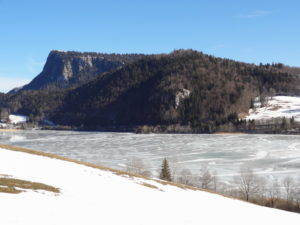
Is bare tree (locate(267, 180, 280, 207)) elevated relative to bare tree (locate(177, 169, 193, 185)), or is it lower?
lower

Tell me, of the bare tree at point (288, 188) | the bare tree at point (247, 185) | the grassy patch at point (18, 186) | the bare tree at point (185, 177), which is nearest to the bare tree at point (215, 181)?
the bare tree at point (247, 185)

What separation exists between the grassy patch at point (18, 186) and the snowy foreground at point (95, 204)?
0.56m

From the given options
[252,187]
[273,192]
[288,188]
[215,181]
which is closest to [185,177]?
[215,181]

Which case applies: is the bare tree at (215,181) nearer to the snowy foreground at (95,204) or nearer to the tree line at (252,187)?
the tree line at (252,187)

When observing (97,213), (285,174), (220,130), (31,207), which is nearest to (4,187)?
(31,207)

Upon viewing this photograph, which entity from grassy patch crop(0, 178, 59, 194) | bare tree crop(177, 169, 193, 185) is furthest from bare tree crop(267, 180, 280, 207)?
grassy patch crop(0, 178, 59, 194)

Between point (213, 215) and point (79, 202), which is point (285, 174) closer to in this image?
point (213, 215)

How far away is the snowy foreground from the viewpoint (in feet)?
43.6

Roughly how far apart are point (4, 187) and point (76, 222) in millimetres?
5083

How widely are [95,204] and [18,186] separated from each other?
13.4 ft

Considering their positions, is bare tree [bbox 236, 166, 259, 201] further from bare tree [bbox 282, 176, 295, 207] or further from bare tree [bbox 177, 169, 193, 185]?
bare tree [bbox 177, 169, 193, 185]

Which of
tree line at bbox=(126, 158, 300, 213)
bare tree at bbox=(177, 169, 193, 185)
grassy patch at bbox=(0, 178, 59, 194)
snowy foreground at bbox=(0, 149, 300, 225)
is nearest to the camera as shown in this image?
snowy foreground at bbox=(0, 149, 300, 225)

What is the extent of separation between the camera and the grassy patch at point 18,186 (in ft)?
50.6

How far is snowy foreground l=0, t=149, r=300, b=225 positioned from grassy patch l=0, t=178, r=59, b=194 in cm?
56
